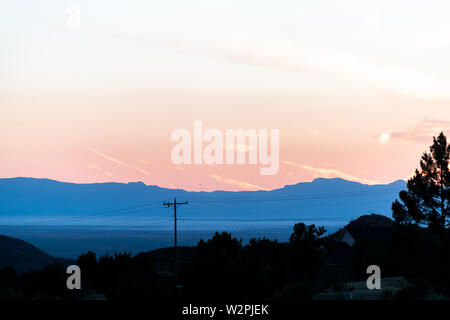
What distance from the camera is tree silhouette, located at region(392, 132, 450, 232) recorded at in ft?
176

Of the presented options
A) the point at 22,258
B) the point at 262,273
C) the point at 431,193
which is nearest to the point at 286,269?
the point at 262,273

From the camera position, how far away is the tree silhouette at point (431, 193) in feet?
176

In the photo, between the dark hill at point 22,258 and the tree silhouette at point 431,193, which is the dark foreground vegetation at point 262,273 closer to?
the tree silhouette at point 431,193

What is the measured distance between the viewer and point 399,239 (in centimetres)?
5281

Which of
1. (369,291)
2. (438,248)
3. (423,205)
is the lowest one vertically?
(369,291)

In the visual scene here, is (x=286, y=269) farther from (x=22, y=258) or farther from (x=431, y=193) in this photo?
(x=22, y=258)

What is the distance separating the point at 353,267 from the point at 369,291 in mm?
23324

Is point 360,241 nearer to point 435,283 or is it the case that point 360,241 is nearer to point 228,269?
point 435,283

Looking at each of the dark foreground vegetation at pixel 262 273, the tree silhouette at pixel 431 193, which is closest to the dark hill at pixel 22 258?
the dark foreground vegetation at pixel 262 273

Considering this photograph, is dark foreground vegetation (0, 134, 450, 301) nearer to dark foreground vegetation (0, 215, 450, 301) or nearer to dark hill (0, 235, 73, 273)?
dark foreground vegetation (0, 215, 450, 301)

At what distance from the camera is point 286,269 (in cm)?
6378

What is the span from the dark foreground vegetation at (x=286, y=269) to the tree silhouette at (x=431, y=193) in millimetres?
78

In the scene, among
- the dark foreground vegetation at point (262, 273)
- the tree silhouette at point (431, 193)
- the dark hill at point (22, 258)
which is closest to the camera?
the dark foreground vegetation at point (262, 273)
